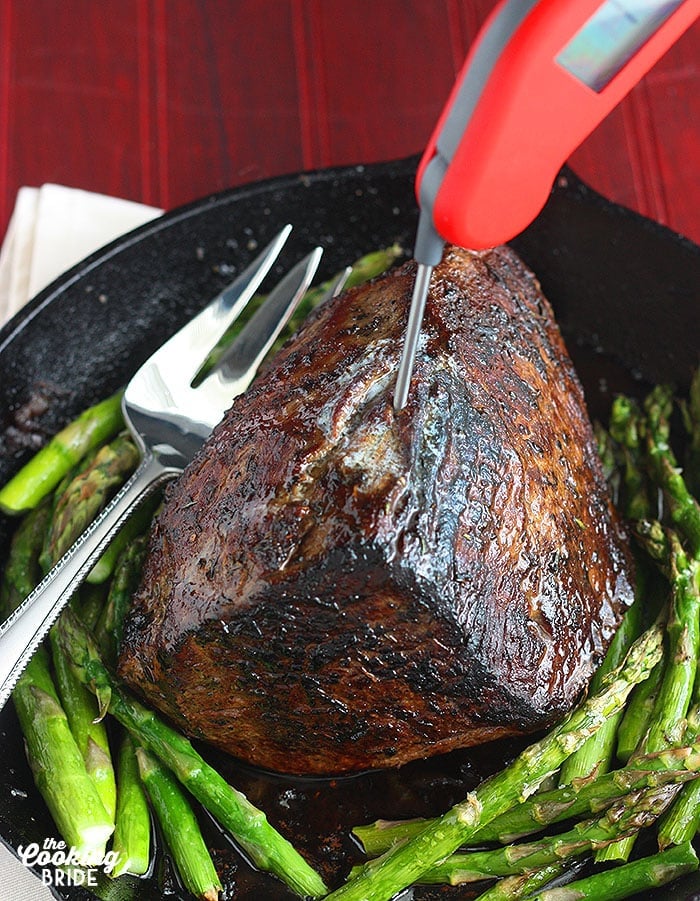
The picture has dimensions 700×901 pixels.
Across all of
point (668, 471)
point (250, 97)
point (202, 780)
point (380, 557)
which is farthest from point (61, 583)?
point (250, 97)

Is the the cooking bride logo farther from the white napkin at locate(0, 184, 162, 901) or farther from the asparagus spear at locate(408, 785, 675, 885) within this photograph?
the white napkin at locate(0, 184, 162, 901)

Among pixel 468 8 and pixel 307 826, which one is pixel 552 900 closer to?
pixel 307 826

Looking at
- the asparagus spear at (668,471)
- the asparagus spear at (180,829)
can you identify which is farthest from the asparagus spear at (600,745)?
the asparagus spear at (180,829)

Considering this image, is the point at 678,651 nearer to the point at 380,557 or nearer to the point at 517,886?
the point at 517,886

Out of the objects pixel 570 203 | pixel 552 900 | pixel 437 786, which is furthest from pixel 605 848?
pixel 570 203

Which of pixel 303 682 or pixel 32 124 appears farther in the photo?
pixel 32 124

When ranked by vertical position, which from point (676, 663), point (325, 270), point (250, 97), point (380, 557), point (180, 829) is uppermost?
point (250, 97)
